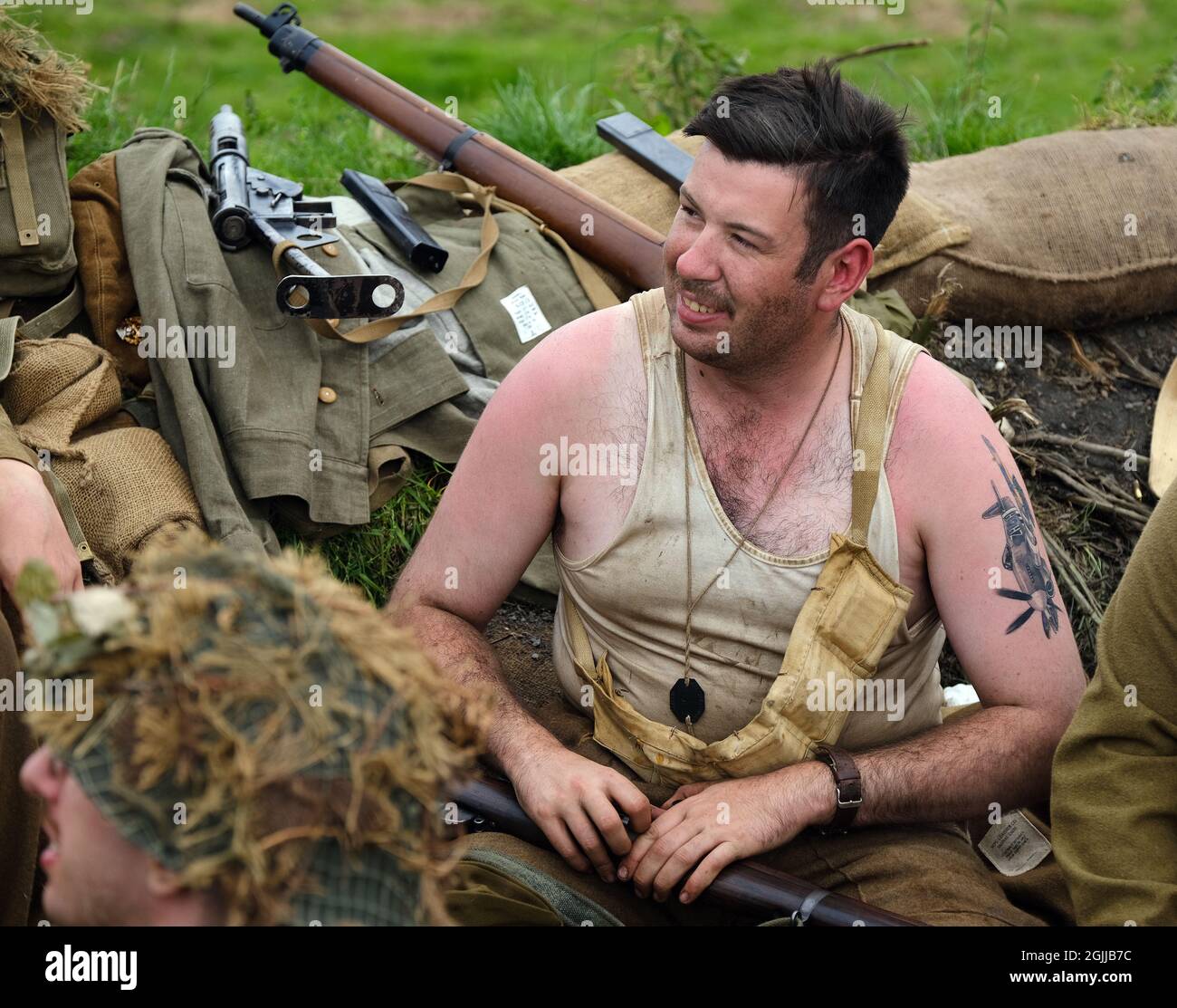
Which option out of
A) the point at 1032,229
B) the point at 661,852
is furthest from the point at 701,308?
the point at 1032,229

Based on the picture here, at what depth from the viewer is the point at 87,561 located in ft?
11.2

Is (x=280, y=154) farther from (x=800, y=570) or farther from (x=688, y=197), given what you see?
(x=800, y=570)

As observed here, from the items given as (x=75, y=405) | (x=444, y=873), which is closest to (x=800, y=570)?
(x=444, y=873)

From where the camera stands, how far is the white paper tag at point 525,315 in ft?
14.5

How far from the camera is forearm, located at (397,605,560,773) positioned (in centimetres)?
302

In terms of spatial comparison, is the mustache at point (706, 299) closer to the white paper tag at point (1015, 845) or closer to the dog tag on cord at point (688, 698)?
the dog tag on cord at point (688, 698)

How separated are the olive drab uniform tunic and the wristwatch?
2.6 inches

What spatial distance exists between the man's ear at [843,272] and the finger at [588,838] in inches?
47.9

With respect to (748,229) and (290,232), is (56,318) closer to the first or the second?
(290,232)

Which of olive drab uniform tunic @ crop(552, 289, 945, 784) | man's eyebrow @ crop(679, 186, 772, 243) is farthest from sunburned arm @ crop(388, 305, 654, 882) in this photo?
man's eyebrow @ crop(679, 186, 772, 243)

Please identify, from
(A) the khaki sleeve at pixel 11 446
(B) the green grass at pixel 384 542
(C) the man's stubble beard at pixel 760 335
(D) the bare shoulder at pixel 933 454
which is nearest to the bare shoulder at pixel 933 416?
(D) the bare shoulder at pixel 933 454

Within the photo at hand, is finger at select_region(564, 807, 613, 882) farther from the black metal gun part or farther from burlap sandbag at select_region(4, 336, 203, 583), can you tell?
the black metal gun part
